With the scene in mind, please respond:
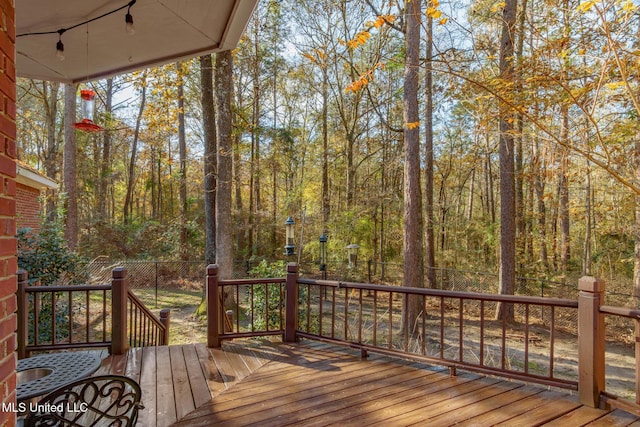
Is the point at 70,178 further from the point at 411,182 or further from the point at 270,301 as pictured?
the point at 411,182

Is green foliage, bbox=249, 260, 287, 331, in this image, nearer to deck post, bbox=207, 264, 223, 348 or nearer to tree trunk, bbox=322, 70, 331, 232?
deck post, bbox=207, 264, 223, 348

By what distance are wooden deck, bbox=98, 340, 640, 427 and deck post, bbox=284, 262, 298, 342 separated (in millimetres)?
297

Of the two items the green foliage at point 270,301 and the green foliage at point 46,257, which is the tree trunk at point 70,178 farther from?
the green foliage at point 270,301

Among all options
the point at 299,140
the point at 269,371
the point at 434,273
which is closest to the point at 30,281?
the point at 269,371

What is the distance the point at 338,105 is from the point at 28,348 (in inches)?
449

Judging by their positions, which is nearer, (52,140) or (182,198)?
(52,140)

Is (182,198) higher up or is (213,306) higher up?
(182,198)

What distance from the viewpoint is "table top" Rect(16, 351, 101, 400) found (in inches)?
65.1

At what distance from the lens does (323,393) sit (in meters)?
2.68

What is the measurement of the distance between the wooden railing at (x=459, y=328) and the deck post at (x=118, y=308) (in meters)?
0.83

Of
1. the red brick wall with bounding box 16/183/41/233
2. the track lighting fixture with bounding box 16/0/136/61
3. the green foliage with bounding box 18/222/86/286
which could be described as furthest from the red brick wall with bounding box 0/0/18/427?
the red brick wall with bounding box 16/183/41/233

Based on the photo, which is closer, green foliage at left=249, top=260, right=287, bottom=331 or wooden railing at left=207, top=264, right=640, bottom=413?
wooden railing at left=207, top=264, right=640, bottom=413

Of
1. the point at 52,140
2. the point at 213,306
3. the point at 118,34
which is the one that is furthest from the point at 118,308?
the point at 52,140

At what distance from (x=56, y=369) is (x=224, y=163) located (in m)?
5.10
